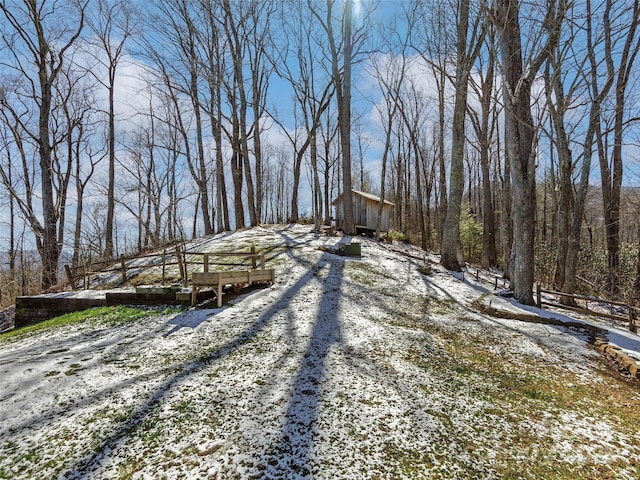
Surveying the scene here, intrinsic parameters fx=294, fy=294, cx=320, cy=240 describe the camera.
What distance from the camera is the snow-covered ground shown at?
2.42m

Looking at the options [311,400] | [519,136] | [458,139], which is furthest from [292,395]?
[458,139]

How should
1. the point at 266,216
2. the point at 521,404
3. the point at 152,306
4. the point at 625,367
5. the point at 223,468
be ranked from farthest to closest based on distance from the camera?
the point at 266,216, the point at 152,306, the point at 625,367, the point at 521,404, the point at 223,468

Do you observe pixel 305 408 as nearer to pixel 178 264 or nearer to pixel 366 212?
pixel 178 264

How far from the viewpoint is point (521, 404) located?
11.0 feet

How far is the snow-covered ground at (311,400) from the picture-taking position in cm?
242

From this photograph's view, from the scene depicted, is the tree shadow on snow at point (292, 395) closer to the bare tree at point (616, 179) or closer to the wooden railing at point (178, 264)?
the wooden railing at point (178, 264)

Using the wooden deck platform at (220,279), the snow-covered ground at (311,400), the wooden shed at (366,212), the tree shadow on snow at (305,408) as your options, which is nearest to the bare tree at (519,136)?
the snow-covered ground at (311,400)

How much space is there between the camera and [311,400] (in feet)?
10.5

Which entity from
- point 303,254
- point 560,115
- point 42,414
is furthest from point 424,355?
point 560,115

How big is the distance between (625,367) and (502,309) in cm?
255

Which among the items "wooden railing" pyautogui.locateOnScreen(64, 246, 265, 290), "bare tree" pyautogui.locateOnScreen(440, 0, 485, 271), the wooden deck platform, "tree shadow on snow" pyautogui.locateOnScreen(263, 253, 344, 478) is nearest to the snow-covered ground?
"tree shadow on snow" pyautogui.locateOnScreen(263, 253, 344, 478)

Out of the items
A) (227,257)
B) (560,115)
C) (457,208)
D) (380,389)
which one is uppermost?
(560,115)

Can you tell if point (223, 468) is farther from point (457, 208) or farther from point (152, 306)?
point (457, 208)

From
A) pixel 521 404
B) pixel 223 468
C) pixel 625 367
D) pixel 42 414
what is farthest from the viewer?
pixel 625 367
